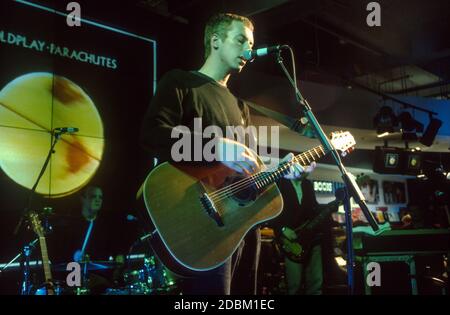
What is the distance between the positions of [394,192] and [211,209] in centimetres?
1543

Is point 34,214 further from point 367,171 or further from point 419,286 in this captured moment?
point 367,171

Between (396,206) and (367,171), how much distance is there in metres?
2.37

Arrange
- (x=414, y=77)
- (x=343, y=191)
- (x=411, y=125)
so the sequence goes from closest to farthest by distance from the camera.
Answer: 1. (x=343, y=191)
2. (x=411, y=125)
3. (x=414, y=77)

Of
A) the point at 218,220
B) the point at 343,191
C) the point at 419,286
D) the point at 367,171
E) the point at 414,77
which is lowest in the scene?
the point at 419,286

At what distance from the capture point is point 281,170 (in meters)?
2.40

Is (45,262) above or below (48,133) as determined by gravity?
below

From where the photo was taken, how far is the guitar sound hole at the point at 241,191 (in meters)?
2.19

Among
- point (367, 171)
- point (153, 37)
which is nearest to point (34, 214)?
point (153, 37)

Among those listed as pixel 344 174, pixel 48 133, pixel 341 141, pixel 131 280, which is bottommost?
pixel 131 280

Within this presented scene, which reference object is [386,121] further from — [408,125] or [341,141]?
[341,141]

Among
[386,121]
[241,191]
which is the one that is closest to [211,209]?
[241,191]

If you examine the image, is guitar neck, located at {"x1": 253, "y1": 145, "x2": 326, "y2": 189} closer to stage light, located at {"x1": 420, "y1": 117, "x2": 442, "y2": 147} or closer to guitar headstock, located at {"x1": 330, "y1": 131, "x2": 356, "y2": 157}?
guitar headstock, located at {"x1": 330, "y1": 131, "x2": 356, "y2": 157}

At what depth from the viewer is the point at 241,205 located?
2.18m

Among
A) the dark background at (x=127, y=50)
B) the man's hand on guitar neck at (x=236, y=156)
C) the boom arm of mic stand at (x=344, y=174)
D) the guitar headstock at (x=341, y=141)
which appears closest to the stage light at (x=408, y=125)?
the dark background at (x=127, y=50)
